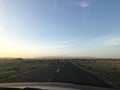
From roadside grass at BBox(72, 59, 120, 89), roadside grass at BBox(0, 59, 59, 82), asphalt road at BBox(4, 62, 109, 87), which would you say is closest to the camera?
asphalt road at BBox(4, 62, 109, 87)

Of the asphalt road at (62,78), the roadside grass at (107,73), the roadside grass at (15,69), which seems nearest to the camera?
the asphalt road at (62,78)

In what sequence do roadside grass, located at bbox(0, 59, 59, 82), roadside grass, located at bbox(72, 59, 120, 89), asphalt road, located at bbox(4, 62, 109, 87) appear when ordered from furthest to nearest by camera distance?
roadside grass, located at bbox(0, 59, 59, 82), roadside grass, located at bbox(72, 59, 120, 89), asphalt road, located at bbox(4, 62, 109, 87)

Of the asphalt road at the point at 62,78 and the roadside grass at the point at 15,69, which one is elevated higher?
the roadside grass at the point at 15,69

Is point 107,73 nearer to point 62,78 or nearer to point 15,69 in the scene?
point 62,78

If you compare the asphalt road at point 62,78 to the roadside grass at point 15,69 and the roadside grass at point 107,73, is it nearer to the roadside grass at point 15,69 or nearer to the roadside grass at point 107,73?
the roadside grass at point 107,73

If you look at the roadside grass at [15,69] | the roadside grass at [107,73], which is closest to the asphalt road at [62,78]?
the roadside grass at [107,73]

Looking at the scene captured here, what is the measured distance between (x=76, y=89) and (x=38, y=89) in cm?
85

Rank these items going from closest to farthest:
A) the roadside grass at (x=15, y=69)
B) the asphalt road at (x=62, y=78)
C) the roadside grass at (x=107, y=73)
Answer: the asphalt road at (x=62, y=78)
the roadside grass at (x=107, y=73)
the roadside grass at (x=15, y=69)

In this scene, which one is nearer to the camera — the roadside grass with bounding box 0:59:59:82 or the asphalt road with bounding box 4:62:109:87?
the asphalt road with bounding box 4:62:109:87

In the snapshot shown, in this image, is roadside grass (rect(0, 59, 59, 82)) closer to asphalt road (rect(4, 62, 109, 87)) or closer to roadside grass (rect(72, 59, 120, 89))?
asphalt road (rect(4, 62, 109, 87))

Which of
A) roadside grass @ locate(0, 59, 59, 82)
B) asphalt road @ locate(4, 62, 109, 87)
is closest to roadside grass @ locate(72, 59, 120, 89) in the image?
asphalt road @ locate(4, 62, 109, 87)

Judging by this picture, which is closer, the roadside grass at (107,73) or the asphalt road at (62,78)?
the asphalt road at (62,78)

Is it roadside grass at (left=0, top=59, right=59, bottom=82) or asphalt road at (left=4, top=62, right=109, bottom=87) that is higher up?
roadside grass at (left=0, top=59, right=59, bottom=82)

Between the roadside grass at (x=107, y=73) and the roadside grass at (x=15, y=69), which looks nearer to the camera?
the roadside grass at (x=107, y=73)
